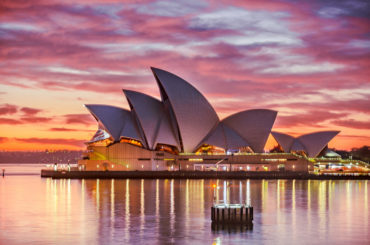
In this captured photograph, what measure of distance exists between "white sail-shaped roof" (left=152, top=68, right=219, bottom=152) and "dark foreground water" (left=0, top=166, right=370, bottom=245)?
105 ft

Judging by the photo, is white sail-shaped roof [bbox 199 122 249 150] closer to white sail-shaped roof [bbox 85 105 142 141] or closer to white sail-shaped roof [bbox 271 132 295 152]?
white sail-shaped roof [bbox 271 132 295 152]

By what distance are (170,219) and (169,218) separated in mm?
537

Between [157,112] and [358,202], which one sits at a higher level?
[157,112]

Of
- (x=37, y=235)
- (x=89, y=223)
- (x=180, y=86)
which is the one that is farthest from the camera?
(x=180, y=86)

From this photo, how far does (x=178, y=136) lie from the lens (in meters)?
95.8

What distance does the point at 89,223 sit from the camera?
126 ft

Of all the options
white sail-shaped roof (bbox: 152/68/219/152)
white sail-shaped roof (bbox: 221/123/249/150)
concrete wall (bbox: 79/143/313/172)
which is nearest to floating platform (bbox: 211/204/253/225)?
white sail-shaped roof (bbox: 152/68/219/152)

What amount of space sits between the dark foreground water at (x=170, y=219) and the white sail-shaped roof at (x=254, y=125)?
38709 millimetres

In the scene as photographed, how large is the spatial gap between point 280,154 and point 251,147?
17.1ft

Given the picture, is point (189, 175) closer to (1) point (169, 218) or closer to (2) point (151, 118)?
(2) point (151, 118)

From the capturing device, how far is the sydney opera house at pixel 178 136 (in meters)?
92.6

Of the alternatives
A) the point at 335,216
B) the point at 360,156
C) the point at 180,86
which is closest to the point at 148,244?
the point at 335,216

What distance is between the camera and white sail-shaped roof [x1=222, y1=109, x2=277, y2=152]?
326 ft

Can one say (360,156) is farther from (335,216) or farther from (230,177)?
(335,216)
